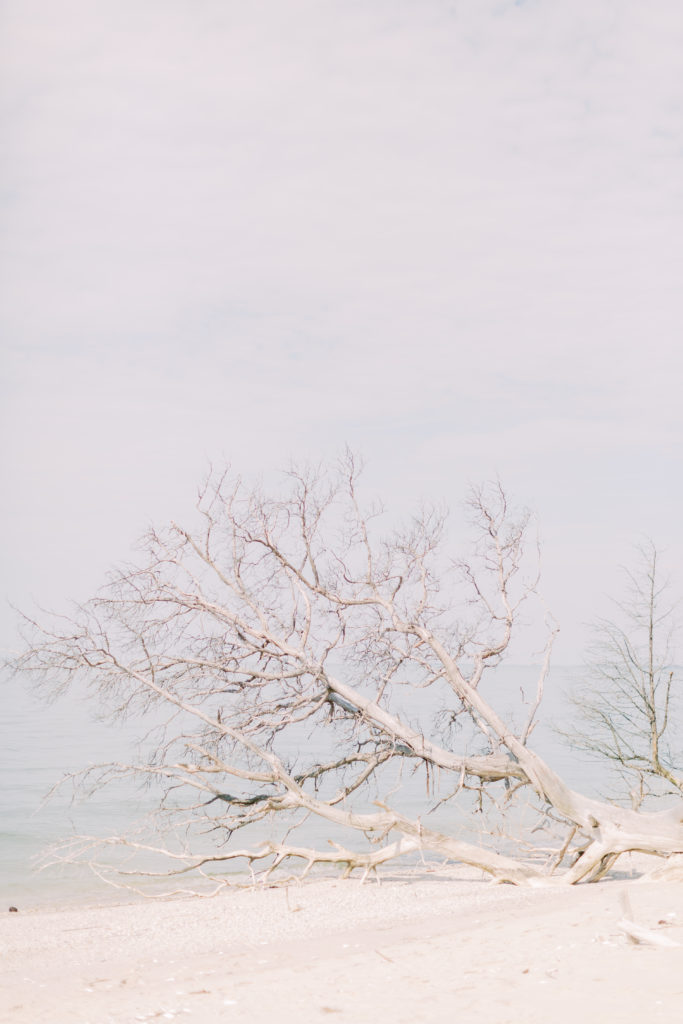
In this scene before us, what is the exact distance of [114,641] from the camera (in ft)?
39.4

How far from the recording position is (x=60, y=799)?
2281 cm

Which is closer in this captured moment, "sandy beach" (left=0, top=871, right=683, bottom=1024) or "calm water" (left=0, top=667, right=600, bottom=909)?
"sandy beach" (left=0, top=871, right=683, bottom=1024)

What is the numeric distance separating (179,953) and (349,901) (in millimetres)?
3165

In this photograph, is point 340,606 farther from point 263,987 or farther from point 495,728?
point 263,987

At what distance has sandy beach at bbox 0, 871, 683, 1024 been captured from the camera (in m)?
5.07

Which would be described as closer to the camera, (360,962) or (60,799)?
(360,962)

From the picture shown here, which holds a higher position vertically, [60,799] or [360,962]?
[60,799]

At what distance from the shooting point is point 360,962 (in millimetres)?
6332

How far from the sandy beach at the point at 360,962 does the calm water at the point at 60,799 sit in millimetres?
3119

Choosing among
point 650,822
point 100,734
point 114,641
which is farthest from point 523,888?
point 100,734

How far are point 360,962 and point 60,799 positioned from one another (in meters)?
18.2

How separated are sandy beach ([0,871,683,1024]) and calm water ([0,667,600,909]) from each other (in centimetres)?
A: 312

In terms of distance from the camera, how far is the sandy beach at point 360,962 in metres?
5.07

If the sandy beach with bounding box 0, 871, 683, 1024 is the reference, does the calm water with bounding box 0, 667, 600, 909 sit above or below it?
above
